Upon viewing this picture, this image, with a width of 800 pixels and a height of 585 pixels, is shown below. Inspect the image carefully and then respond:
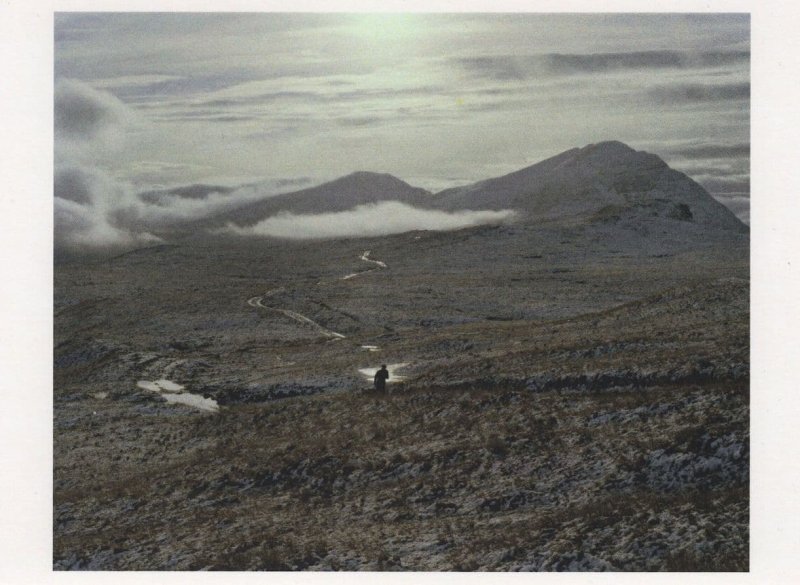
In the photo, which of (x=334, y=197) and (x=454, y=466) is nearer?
(x=454, y=466)

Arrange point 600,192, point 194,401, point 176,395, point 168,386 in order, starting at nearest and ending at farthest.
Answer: point 194,401 < point 176,395 < point 168,386 < point 600,192

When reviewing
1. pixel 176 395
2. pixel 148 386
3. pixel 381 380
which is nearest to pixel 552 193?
pixel 381 380

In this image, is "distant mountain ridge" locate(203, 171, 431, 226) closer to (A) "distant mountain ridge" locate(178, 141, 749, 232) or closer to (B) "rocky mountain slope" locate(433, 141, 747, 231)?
(A) "distant mountain ridge" locate(178, 141, 749, 232)

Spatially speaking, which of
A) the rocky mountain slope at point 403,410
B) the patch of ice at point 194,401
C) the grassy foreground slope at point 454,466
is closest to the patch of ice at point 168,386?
the rocky mountain slope at point 403,410

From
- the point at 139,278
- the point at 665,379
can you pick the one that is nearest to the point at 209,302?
the point at 139,278

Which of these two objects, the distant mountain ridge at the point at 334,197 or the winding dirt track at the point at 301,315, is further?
the winding dirt track at the point at 301,315

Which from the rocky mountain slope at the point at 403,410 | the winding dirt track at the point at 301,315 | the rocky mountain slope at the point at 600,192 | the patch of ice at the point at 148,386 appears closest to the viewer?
the rocky mountain slope at the point at 403,410

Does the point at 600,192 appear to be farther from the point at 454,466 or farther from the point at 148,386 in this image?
the point at 454,466

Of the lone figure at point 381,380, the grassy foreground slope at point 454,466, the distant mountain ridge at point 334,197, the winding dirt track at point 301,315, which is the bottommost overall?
the grassy foreground slope at point 454,466

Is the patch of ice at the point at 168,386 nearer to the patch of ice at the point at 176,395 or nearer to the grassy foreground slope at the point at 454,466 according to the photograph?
the patch of ice at the point at 176,395

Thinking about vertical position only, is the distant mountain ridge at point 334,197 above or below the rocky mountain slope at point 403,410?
above
